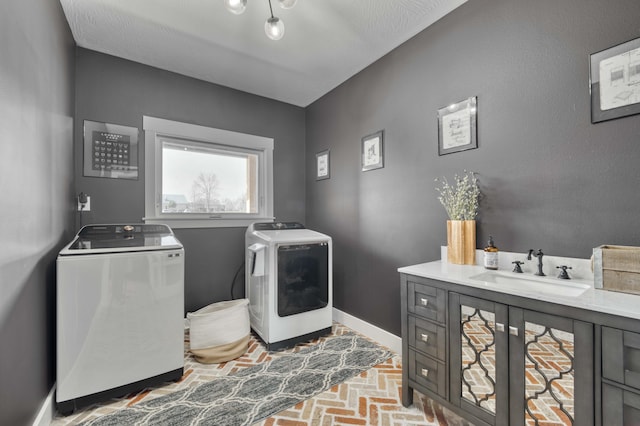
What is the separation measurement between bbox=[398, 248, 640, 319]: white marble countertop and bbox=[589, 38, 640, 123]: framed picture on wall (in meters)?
0.77

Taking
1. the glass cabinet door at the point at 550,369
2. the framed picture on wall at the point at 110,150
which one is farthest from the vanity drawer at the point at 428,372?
the framed picture on wall at the point at 110,150

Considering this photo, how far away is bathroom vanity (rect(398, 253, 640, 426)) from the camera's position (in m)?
1.00

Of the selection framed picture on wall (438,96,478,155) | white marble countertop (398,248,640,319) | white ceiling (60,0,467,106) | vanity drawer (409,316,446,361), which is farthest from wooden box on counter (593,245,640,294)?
white ceiling (60,0,467,106)

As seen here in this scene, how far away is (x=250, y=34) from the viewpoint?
2.31 metres

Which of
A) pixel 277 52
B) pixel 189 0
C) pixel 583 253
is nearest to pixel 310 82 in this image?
pixel 277 52

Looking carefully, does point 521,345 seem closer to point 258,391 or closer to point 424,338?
point 424,338

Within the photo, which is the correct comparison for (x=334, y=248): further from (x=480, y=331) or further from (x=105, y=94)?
(x=105, y=94)

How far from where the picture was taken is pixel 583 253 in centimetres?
145

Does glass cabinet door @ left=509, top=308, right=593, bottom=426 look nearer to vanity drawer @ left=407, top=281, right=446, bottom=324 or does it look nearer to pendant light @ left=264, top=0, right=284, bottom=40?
vanity drawer @ left=407, top=281, right=446, bottom=324

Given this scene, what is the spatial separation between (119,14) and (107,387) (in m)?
2.68

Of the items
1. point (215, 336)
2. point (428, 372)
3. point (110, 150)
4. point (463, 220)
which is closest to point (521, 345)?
point (428, 372)

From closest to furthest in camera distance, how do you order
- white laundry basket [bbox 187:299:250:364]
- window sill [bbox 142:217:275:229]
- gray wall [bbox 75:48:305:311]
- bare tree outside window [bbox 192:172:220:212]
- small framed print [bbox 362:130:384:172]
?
white laundry basket [bbox 187:299:250:364], gray wall [bbox 75:48:305:311], small framed print [bbox 362:130:384:172], window sill [bbox 142:217:275:229], bare tree outside window [bbox 192:172:220:212]

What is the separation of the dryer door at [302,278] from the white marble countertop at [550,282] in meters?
1.11

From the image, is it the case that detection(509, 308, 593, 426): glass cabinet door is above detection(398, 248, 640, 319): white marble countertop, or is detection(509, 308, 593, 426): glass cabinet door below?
below
